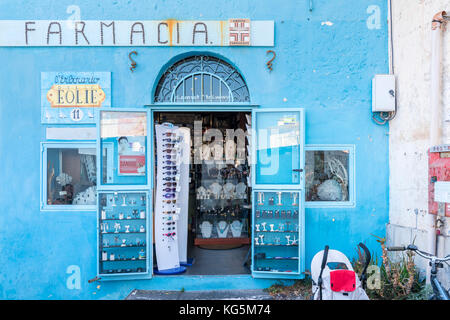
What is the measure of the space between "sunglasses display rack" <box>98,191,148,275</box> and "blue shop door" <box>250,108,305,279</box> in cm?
185

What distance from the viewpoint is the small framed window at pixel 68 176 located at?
4859mm

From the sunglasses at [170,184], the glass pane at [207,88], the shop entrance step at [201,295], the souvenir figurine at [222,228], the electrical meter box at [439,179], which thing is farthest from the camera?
the souvenir figurine at [222,228]

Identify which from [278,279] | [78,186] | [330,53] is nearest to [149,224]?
[78,186]

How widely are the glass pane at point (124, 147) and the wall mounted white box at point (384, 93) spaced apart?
12.6ft

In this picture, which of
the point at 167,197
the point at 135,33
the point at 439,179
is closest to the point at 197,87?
the point at 135,33

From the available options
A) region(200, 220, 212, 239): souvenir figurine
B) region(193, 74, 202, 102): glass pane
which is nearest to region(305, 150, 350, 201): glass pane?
region(193, 74, 202, 102): glass pane

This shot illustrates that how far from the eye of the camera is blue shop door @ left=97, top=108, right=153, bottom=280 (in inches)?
186

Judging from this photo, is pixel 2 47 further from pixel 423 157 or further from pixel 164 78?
pixel 423 157

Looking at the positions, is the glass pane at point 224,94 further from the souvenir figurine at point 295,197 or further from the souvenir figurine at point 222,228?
the souvenir figurine at point 222,228

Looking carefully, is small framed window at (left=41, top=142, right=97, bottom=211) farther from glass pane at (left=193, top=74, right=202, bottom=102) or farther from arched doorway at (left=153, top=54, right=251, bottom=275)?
glass pane at (left=193, top=74, right=202, bottom=102)

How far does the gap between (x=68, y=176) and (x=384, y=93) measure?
17.9 ft

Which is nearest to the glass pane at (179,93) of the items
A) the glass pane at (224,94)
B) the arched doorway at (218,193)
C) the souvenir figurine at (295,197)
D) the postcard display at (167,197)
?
the postcard display at (167,197)

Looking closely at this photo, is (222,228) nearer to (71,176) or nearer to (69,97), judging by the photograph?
(71,176)

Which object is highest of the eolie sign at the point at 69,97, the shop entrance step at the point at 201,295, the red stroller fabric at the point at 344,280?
the eolie sign at the point at 69,97
